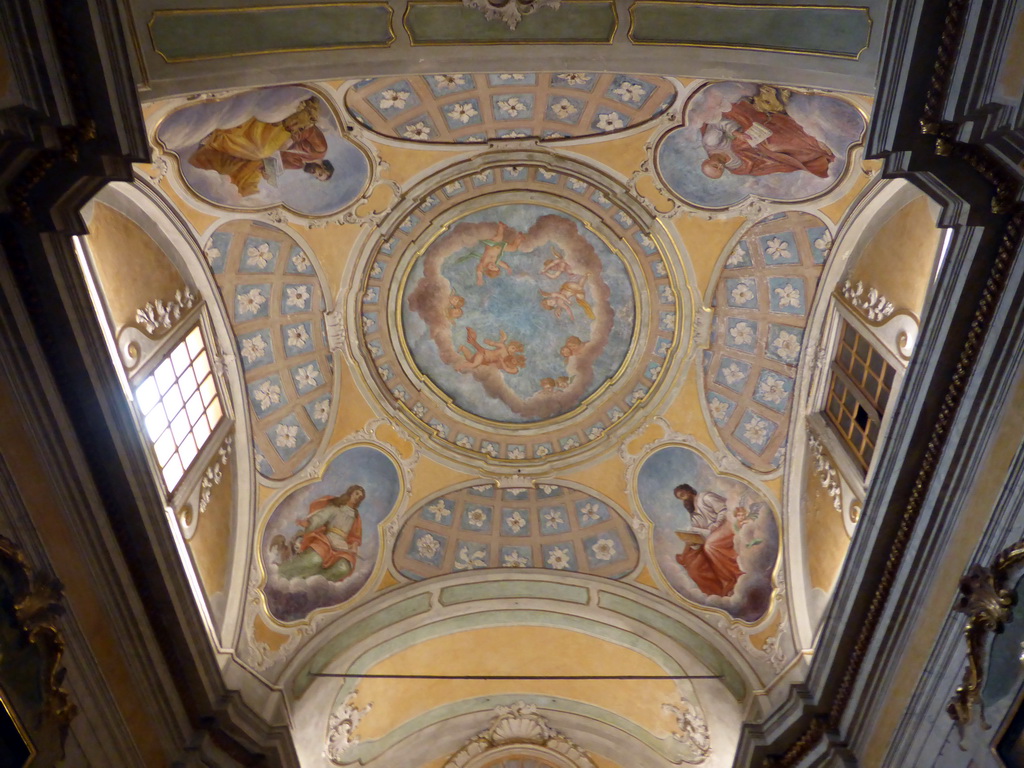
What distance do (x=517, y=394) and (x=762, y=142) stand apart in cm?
677

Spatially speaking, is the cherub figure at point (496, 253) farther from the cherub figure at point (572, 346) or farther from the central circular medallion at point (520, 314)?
the cherub figure at point (572, 346)

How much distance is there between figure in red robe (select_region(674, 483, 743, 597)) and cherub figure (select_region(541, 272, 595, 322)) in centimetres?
384

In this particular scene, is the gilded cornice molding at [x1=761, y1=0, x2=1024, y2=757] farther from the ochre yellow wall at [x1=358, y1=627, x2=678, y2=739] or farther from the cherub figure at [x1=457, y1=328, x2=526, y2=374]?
the cherub figure at [x1=457, y1=328, x2=526, y2=374]

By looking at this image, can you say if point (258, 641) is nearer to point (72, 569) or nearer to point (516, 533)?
point (72, 569)

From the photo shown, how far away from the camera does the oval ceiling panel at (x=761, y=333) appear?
14.1 m

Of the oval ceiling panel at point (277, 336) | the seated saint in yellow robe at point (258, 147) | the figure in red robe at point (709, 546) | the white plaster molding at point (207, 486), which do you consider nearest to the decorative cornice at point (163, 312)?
the oval ceiling panel at point (277, 336)

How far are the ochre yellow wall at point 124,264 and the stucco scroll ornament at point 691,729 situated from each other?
10.5m

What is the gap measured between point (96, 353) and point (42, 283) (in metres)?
1.02

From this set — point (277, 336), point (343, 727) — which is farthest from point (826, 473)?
point (277, 336)

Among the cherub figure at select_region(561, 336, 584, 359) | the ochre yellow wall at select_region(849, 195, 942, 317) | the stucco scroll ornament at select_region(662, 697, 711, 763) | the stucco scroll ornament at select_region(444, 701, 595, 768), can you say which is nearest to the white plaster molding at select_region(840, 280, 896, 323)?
the ochre yellow wall at select_region(849, 195, 942, 317)

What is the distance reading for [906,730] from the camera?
388 inches

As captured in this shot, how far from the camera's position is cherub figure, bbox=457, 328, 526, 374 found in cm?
1697

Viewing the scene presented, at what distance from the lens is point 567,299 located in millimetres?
16656

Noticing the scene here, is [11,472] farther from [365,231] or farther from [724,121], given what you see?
[724,121]
